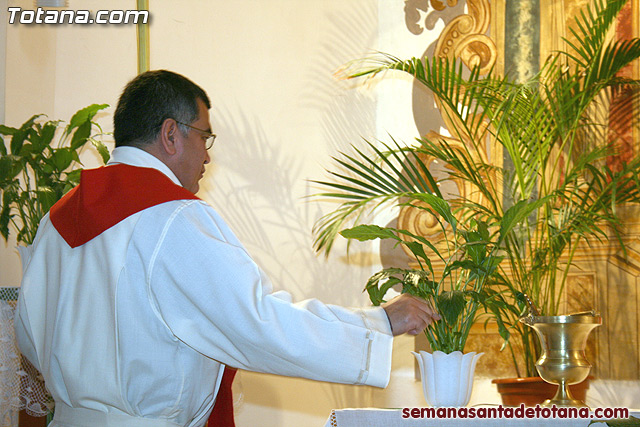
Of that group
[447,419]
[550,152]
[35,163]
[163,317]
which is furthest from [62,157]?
[550,152]

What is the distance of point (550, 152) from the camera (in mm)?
4711

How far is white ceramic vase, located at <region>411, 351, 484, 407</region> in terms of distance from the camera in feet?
8.32

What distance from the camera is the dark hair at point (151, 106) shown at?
2379 mm

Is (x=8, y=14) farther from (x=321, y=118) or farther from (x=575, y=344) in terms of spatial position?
(x=575, y=344)

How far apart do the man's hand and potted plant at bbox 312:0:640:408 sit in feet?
5.50

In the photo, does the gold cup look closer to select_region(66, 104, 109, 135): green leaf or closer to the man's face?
the man's face

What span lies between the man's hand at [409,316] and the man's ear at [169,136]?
85 centimetres

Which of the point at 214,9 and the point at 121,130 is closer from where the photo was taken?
the point at 121,130

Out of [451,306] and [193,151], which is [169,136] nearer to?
[193,151]

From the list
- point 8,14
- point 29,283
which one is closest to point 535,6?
point 8,14

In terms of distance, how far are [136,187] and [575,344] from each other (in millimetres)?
1698

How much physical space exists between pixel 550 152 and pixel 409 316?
2.88m

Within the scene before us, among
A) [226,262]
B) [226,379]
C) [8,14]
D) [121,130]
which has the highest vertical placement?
[8,14]

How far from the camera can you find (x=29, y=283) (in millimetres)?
2383
